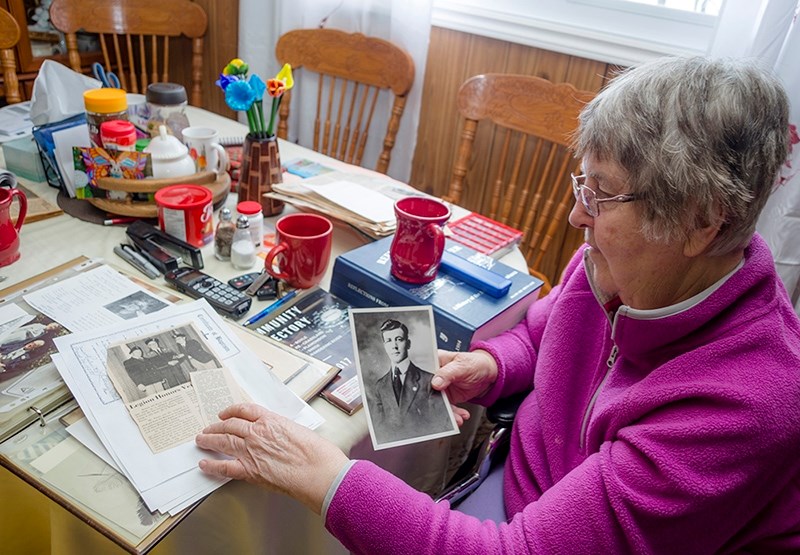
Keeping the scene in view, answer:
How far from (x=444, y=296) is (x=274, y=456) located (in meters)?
0.43

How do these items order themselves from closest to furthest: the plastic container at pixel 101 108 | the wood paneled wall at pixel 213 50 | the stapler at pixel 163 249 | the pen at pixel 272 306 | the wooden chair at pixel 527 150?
the pen at pixel 272 306
the stapler at pixel 163 249
the plastic container at pixel 101 108
the wooden chair at pixel 527 150
the wood paneled wall at pixel 213 50

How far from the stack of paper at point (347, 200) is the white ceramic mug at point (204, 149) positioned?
0.48ft

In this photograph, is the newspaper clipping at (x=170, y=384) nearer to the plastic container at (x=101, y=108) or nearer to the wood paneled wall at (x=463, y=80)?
the plastic container at (x=101, y=108)

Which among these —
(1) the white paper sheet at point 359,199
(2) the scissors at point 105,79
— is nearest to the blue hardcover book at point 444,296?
(1) the white paper sheet at point 359,199

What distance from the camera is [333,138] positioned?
89.7 inches

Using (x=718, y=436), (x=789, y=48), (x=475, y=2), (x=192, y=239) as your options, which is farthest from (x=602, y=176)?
(x=475, y=2)

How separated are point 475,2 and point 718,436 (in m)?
1.80

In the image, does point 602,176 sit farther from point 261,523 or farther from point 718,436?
point 261,523

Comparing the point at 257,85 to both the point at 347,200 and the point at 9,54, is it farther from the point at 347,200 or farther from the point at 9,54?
the point at 9,54

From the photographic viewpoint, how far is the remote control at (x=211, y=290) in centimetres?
103

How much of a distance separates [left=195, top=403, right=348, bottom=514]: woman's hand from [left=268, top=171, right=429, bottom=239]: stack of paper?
57cm

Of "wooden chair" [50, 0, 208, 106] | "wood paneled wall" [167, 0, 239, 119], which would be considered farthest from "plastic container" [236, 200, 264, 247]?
"wood paneled wall" [167, 0, 239, 119]

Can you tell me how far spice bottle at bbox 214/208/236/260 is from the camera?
1.18 m

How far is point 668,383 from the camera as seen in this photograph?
2.44 feet
